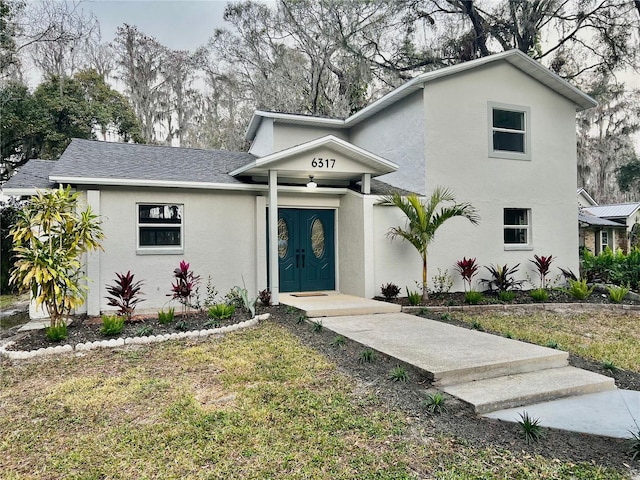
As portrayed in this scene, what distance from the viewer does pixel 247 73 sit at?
2509 centimetres

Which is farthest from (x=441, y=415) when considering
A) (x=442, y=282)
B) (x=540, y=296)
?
(x=540, y=296)

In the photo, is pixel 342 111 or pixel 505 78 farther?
pixel 342 111

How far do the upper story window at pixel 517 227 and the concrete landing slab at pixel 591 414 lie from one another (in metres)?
8.22

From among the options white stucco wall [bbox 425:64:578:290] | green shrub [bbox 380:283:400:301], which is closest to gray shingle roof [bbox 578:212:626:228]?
white stucco wall [bbox 425:64:578:290]

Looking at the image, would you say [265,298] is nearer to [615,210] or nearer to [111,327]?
[111,327]

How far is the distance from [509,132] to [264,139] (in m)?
7.58

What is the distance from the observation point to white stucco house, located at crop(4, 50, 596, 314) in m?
9.16

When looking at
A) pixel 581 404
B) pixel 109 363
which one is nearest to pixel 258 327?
pixel 109 363

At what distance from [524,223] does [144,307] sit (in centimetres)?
1091

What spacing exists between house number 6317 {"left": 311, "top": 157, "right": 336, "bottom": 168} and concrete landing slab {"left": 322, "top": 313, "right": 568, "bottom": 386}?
3899 millimetres

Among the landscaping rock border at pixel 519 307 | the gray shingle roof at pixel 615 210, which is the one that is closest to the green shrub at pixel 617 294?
the landscaping rock border at pixel 519 307

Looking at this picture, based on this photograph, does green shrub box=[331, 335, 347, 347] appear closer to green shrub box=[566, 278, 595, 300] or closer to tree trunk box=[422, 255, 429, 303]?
tree trunk box=[422, 255, 429, 303]

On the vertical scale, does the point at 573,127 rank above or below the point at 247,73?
below

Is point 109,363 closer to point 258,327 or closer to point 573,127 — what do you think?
point 258,327
